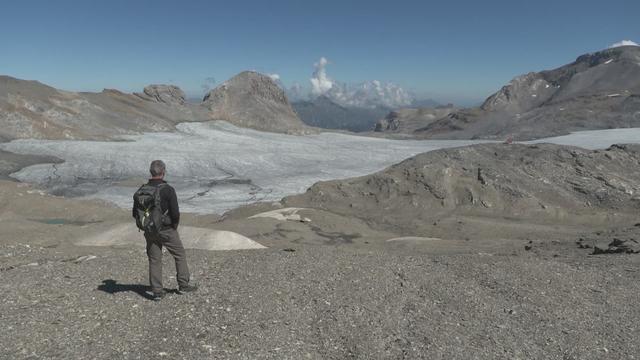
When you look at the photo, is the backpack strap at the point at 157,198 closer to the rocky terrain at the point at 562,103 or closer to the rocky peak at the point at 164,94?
the rocky terrain at the point at 562,103

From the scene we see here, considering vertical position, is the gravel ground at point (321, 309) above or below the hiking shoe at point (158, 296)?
below

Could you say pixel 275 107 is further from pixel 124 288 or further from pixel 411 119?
→ pixel 124 288

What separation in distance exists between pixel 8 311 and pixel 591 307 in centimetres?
962

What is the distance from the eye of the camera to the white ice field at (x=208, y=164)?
39.0 m

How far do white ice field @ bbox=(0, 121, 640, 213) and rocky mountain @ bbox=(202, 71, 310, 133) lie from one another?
2021cm

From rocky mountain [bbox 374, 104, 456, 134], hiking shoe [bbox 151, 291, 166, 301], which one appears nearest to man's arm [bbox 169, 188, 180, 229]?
hiking shoe [bbox 151, 291, 166, 301]

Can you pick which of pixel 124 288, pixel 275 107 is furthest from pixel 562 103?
pixel 124 288

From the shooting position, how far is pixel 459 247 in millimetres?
19734

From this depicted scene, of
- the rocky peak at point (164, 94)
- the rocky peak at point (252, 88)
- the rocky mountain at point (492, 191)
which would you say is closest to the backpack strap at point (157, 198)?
the rocky mountain at point (492, 191)

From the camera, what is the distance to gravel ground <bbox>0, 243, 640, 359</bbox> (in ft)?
22.4

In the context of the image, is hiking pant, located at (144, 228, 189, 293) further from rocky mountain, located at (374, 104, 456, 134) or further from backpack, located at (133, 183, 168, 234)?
rocky mountain, located at (374, 104, 456, 134)

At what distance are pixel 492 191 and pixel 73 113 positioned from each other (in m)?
54.6

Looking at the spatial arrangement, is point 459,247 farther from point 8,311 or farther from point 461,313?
point 8,311

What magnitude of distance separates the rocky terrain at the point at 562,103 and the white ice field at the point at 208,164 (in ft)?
91.9
